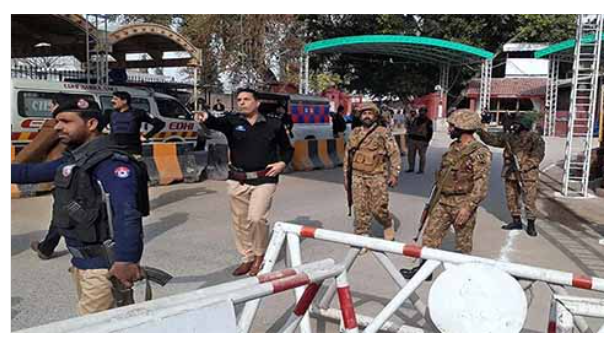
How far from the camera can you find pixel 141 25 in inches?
586

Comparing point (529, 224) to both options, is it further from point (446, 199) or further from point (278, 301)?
point (278, 301)

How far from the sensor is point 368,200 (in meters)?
5.90

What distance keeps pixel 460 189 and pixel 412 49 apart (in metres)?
20.0

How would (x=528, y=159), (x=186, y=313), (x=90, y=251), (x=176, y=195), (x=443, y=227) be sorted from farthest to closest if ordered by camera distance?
1. (x=176, y=195)
2. (x=528, y=159)
3. (x=443, y=227)
4. (x=90, y=251)
5. (x=186, y=313)

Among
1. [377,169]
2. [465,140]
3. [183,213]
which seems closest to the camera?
[465,140]

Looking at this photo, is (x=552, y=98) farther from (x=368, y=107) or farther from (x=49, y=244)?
(x=49, y=244)

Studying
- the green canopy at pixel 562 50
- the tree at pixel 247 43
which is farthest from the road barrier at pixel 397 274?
the tree at pixel 247 43

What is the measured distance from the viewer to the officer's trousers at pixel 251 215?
15.9ft

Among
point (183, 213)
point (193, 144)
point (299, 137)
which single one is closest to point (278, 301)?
point (183, 213)

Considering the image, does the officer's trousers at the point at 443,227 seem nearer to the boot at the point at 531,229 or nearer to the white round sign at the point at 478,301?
the white round sign at the point at 478,301

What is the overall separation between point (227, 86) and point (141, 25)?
51.9 feet

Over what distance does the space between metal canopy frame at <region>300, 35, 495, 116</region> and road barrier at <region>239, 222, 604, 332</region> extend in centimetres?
1746

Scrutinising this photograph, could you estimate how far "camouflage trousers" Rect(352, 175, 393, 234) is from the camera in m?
5.83

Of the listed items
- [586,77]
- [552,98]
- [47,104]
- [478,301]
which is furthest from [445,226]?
[552,98]
